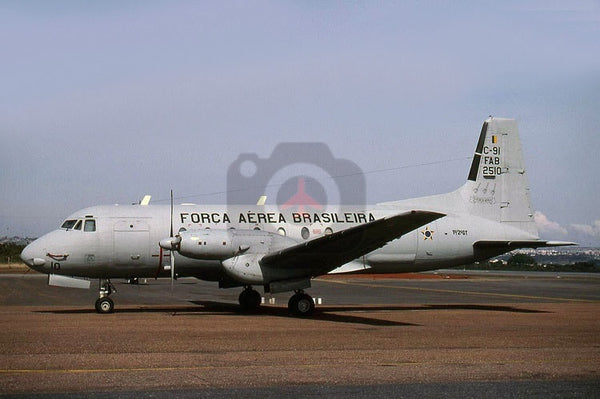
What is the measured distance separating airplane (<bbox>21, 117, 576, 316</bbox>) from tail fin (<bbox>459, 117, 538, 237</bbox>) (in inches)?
1.4

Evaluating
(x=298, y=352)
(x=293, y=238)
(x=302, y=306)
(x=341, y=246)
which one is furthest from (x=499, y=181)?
(x=298, y=352)

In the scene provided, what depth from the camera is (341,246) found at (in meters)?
21.2

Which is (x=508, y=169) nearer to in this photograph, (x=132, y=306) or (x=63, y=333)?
(x=132, y=306)

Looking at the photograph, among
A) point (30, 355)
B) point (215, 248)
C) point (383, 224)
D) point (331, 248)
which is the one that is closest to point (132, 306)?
point (215, 248)

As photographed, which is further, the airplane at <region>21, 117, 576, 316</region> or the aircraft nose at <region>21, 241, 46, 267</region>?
the aircraft nose at <region>21, 241, 46, 267</region>

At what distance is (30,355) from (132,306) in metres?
12.9

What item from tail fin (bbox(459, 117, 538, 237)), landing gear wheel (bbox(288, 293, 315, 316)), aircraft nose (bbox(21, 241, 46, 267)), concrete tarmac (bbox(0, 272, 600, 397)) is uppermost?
tail fin (bbox(459, 117, 538, 237))

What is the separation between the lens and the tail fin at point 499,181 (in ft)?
87.0

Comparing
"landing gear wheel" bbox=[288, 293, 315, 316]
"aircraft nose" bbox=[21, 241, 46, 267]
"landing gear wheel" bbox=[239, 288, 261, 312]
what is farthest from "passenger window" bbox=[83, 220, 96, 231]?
"landing gear wheel" bbox=[288, 293, 315, 316]

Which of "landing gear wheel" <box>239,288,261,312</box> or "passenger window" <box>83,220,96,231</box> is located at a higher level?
"passenger window" <box>83,220,96,231</box>

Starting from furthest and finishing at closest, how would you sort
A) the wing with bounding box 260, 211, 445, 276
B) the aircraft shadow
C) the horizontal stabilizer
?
the horizontal stabilizer → the aircraft shadow → the wing with bounding box 260, 211, 445, 276

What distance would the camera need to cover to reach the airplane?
21281 millimetres

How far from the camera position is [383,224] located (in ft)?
64.4

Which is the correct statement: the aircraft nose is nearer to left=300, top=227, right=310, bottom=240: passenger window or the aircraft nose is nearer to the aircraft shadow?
the aircraft shadow
